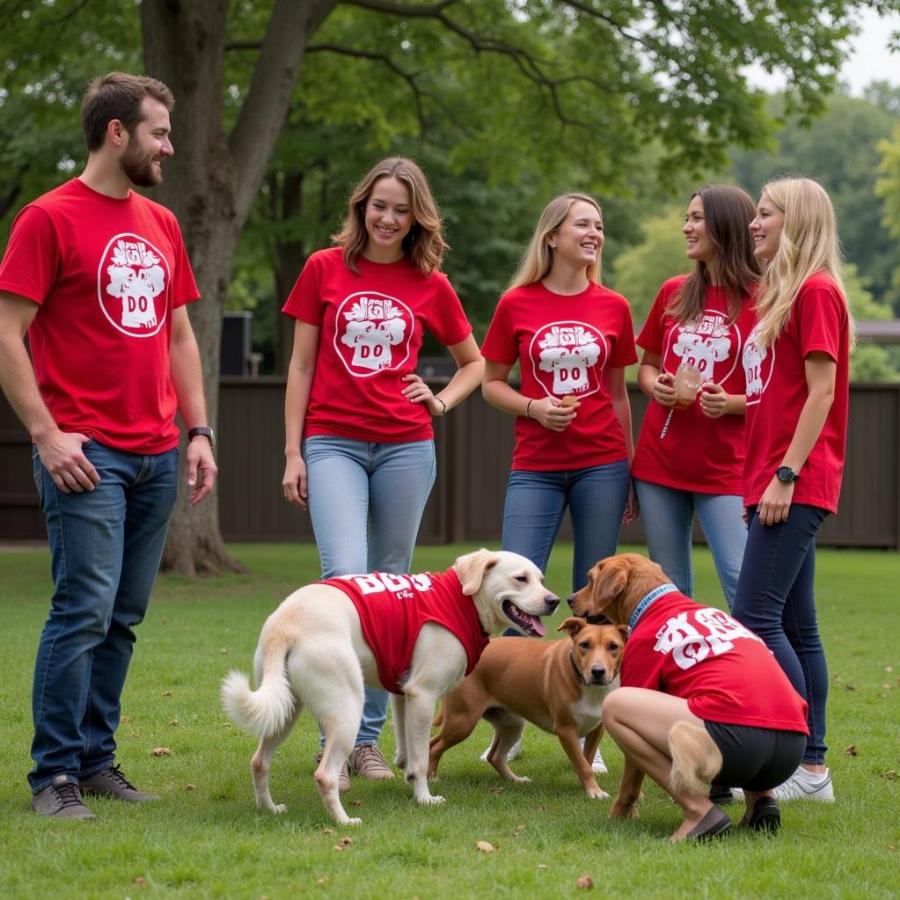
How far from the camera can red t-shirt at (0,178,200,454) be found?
4.88 meters

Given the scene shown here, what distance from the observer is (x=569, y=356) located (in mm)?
6207

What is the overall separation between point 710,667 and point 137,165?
9.12 feet

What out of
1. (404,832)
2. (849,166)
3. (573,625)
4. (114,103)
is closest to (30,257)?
(114,103)

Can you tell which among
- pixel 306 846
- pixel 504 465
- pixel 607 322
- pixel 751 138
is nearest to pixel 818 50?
pixel 751 138

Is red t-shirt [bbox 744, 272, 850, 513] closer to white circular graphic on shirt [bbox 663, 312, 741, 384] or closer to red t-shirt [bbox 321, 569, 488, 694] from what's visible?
white circular graphic on shirt [bbox 663, 312, 741, 384]

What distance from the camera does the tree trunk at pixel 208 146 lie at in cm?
1321

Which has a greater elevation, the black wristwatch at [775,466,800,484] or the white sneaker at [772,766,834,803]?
the black wristwatch at [775,466,800,484]

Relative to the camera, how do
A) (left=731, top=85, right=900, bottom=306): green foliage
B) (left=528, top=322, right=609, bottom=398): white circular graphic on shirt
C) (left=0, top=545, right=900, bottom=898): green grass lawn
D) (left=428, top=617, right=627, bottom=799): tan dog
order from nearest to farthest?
(left=0, top=545, right=900, bottom=898): green grass lawn → (left=428, top=617, right=627, bottom=799): tan dog → (left=528, top=322, right=609, bottom=398): white circular graphic on shirt → (left=731, top=85, right=900, bottom=306): green foliage

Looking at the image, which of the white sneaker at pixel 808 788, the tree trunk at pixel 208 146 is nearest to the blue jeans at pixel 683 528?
the white sneaker at pixel 808 788

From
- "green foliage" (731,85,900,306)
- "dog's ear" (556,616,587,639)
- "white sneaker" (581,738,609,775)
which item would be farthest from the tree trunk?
"green foliage" (731,85,900,306)

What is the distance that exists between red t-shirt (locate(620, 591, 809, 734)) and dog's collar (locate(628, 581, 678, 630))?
0.09 feet

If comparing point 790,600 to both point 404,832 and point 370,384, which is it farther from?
point 370,384

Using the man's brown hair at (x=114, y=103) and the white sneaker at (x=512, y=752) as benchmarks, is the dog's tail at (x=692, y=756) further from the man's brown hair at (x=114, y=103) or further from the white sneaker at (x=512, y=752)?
the man's brown hair at (x=114, y=103)

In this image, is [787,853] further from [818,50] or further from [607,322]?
[818,50]
